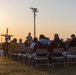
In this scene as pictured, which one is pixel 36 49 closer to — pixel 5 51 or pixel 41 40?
pixel 41 40

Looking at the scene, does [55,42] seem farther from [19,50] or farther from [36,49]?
[19,50]

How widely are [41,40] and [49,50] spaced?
56.4 inches

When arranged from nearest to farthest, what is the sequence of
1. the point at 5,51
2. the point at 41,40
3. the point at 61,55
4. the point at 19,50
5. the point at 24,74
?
1. the point at 24,74
2. the point at 61,55
3. the point at 41,40
4. the point at 19,50
5. the point at 5,51

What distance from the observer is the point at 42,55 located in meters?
15.4

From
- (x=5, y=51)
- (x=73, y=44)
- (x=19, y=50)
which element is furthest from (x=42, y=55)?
(x=5, y=51)

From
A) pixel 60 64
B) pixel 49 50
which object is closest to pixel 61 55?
pixel 49 50

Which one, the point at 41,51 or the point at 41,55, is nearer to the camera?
the point at 41,51

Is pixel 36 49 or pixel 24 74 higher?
pixel 36 49

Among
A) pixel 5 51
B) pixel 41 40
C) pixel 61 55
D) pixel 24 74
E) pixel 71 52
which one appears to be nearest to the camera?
pixel 24 74

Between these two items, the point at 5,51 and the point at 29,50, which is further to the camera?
the point at 5,51

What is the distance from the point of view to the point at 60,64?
17.2 metres

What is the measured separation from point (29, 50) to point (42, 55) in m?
2.49

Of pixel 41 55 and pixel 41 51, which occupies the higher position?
pixel 41 51

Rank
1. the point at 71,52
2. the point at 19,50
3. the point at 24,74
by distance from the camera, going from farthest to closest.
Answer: the point at 19,50 → the point at 71,52 → the point at 24,74
